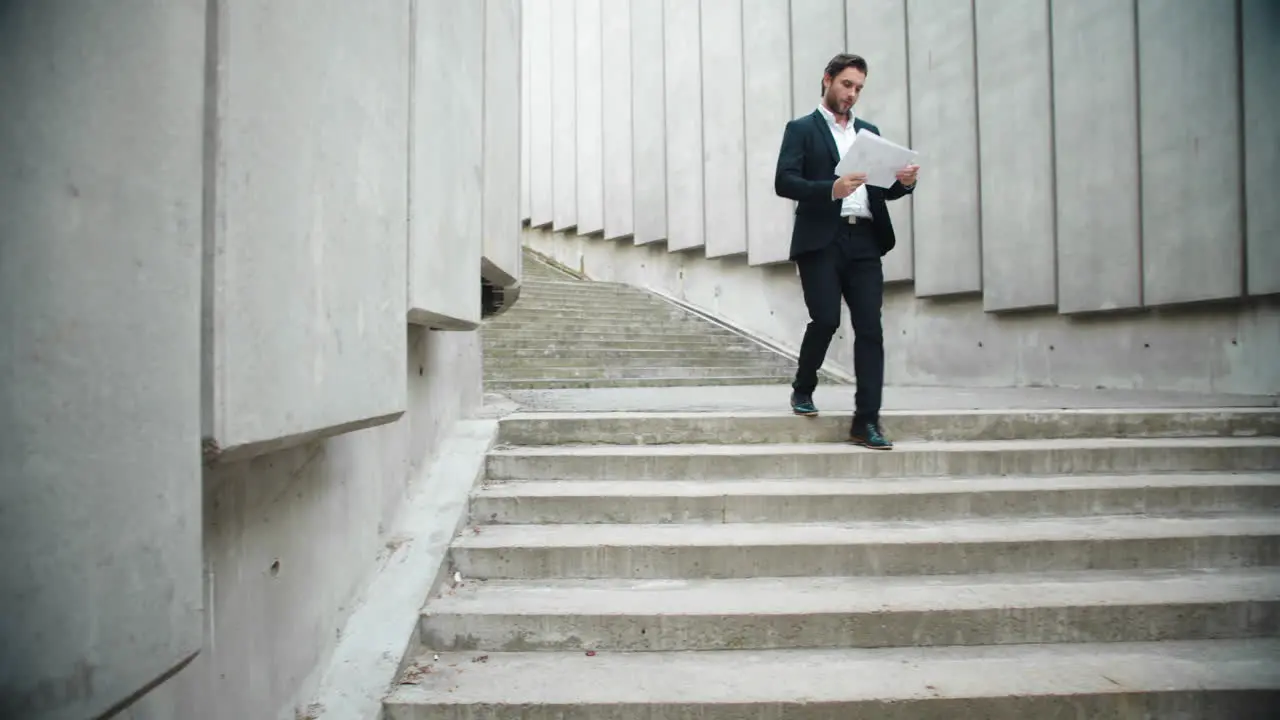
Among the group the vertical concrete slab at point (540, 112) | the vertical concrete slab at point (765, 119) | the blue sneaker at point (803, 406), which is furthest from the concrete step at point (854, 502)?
the vertical concrete slab at point (540, 112)

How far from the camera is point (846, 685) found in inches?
76.8

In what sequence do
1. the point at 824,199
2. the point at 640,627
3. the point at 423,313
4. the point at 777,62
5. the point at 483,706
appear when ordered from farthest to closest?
the point at 777,62 < the point at 824,199 < the point at 640,627 < the point at 423,313 < the point at 483,706

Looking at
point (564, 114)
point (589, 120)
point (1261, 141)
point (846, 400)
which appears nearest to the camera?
point (1261, 141)

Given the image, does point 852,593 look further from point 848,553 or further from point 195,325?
point 195,325

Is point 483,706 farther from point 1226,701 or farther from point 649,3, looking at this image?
point 649,3

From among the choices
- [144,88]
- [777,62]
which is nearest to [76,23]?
[144,88]

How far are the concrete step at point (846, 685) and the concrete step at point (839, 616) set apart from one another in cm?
5

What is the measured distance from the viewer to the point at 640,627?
7.14ft

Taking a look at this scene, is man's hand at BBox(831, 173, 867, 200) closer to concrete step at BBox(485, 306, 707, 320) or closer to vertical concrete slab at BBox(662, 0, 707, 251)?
concrete step at BBox(485, 306, 707, 320)

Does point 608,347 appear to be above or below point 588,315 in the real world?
below

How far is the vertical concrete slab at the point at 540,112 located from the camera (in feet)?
44.1

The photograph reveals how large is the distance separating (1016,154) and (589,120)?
799 centimetres

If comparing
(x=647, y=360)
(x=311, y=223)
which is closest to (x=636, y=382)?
(x=647, y=360)

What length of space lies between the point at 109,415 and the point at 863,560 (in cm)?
228
